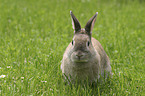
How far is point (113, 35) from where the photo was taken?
6.29 metres

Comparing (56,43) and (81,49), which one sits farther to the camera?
(56,43)

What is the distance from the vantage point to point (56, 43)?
5.48 m

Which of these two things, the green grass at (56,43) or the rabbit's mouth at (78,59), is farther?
the green grass at (56,43)

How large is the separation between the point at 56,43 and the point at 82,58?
6.77 feet

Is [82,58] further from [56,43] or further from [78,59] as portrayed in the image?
[56,43]

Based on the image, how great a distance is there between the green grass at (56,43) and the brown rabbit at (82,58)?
0.67 ft

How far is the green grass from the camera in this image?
398 cm

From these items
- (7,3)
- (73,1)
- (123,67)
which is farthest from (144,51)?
(7,3)

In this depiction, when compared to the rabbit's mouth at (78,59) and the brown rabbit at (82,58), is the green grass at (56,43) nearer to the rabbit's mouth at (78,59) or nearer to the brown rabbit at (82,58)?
the brown rabbit at (82,58)

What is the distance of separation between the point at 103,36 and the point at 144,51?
42.1 inches

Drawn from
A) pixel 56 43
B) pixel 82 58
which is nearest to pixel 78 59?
pixel 82 58

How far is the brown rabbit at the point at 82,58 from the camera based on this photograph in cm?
351

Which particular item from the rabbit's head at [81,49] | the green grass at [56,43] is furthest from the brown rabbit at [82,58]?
the green grass at [56,43]

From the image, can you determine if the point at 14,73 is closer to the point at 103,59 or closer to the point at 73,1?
the point at 103,59
